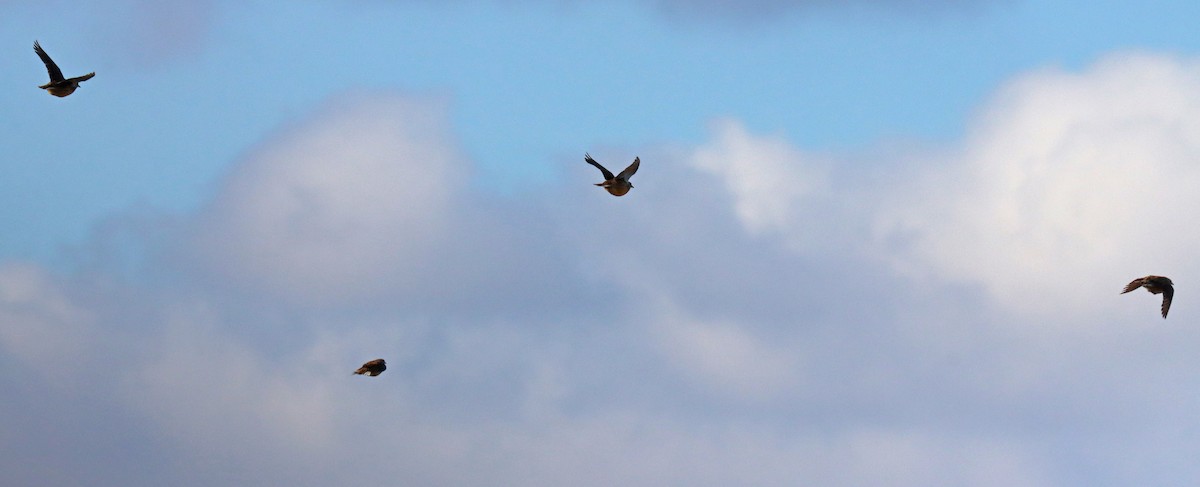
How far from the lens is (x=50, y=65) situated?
11400 cm

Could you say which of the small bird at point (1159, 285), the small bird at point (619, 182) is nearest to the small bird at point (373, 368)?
the small bird at point (619, 182)

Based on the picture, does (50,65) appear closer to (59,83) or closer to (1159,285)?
(59,83)

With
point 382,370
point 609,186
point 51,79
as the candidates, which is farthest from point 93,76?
point 609,186

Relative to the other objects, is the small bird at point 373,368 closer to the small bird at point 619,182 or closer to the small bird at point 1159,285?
the small bird at point 619,182

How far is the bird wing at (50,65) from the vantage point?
4407 inches

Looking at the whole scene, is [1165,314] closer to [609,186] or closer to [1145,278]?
[1145,278]

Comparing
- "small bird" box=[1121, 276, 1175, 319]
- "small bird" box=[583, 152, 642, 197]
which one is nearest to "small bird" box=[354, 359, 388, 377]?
"small bird" box=[583, 152, 642, 197]

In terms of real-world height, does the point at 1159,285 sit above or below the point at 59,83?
below

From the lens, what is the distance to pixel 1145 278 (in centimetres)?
10006

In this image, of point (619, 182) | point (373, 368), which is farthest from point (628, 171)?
point (373, 368)

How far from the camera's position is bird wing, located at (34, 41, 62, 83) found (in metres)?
Answer: 112

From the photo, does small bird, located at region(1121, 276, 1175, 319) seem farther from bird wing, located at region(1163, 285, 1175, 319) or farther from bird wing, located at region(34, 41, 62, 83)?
bird wing, located at region(34, 41, 62, 83)

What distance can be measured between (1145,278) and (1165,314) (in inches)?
92.1

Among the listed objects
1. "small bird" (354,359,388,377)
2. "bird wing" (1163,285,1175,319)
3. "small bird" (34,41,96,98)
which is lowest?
"bird wing" (1163,285,1175,319)
